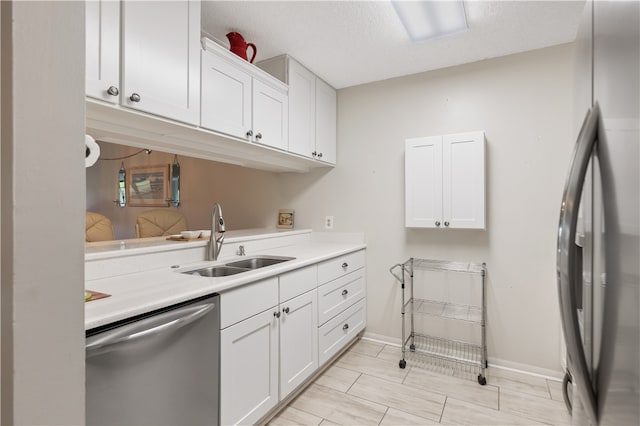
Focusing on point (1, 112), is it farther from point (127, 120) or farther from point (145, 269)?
point (145, 269)

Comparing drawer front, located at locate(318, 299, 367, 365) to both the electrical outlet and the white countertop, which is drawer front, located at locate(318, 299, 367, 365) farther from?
the electrical outlet

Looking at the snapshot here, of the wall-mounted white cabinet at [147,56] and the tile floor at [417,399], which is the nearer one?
the wall-mounted white cabinet at [147,56]

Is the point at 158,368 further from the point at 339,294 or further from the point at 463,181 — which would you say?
the point at 463,181

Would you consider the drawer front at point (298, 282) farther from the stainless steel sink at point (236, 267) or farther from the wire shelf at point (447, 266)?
the wire shelf at point (447, 266)

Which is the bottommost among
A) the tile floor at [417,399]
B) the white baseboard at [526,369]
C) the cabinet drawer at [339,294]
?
the tile floor at [417,399]

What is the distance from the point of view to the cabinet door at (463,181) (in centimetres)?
230

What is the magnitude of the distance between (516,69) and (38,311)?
9.37 ft

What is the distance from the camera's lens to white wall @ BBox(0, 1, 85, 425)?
0.38 metres

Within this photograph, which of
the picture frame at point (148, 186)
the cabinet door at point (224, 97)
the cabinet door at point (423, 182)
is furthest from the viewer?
the picture frame at point (148, 186)

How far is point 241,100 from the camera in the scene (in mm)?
1926

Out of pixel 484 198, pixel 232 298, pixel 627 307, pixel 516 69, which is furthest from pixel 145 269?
pixel 516 69

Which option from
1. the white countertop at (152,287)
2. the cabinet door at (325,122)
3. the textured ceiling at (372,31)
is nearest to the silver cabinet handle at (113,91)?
the white countertop at (152,287)

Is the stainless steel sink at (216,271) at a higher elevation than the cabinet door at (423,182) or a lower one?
lower

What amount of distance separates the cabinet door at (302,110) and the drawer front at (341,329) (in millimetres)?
1268
